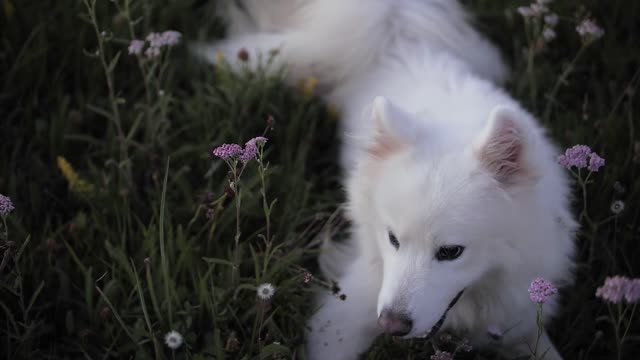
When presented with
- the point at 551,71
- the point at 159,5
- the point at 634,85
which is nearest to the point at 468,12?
the point at 551,71

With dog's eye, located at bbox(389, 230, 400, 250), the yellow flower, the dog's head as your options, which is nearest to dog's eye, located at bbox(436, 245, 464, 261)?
the dog's head

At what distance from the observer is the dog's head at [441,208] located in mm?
1984

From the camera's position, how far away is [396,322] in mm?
1969

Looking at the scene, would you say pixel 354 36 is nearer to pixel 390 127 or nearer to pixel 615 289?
pixel 390 127

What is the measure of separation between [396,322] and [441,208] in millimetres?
340

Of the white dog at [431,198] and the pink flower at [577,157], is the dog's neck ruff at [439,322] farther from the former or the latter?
the pink flower at [577,157]

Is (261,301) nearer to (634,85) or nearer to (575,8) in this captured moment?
(634,85)

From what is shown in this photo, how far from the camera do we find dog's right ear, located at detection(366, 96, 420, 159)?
208 centimetres

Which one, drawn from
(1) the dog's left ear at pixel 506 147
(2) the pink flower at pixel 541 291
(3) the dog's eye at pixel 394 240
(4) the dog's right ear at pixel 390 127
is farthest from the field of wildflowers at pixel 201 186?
(4) the dog's right ear at pixel 390 127

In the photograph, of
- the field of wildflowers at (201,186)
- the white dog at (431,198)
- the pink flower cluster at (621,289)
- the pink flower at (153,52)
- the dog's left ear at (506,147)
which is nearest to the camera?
the pink flower cluster at (621,289)

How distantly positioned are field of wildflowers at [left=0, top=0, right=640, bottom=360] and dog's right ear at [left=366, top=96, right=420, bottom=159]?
1.31 feet

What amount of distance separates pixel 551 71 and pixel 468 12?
1.67 ft

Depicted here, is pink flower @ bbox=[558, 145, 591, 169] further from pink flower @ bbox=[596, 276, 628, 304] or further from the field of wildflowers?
pink flower @ bbox=[596, 276, 628, 304]

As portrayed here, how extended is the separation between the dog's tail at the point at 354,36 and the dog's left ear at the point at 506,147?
1145 millimetres
